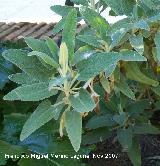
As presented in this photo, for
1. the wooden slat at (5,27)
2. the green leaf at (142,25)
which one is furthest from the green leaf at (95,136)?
the wooden slat at (5,27)

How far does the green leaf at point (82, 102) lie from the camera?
2.58 ft

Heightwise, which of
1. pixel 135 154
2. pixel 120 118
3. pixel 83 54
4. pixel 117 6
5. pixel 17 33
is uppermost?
pixel 17 33

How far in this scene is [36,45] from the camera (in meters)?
0.86

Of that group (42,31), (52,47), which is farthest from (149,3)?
(42,31)

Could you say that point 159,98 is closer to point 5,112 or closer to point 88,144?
point 88,144

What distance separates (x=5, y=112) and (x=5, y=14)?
313 centimetres

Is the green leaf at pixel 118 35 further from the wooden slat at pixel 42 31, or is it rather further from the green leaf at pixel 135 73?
the wooden slat at pixel 42 31

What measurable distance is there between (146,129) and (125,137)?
2.5 inches

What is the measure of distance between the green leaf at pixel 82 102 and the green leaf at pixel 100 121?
0.40 m

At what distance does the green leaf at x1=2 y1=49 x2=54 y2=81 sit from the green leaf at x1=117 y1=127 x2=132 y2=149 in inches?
17.5

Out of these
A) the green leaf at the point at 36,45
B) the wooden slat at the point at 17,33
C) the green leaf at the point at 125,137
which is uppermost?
the wooden slat at the point at 17,33

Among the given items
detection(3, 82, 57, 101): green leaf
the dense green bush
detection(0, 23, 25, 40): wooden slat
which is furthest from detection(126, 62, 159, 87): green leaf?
detection(0, 23, 25, 40): wooden slat

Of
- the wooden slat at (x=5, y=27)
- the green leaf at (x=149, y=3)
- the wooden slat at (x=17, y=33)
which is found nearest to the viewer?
the green leaf at (x=149, y=3)

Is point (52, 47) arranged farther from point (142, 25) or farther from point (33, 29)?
point (33, 29)
